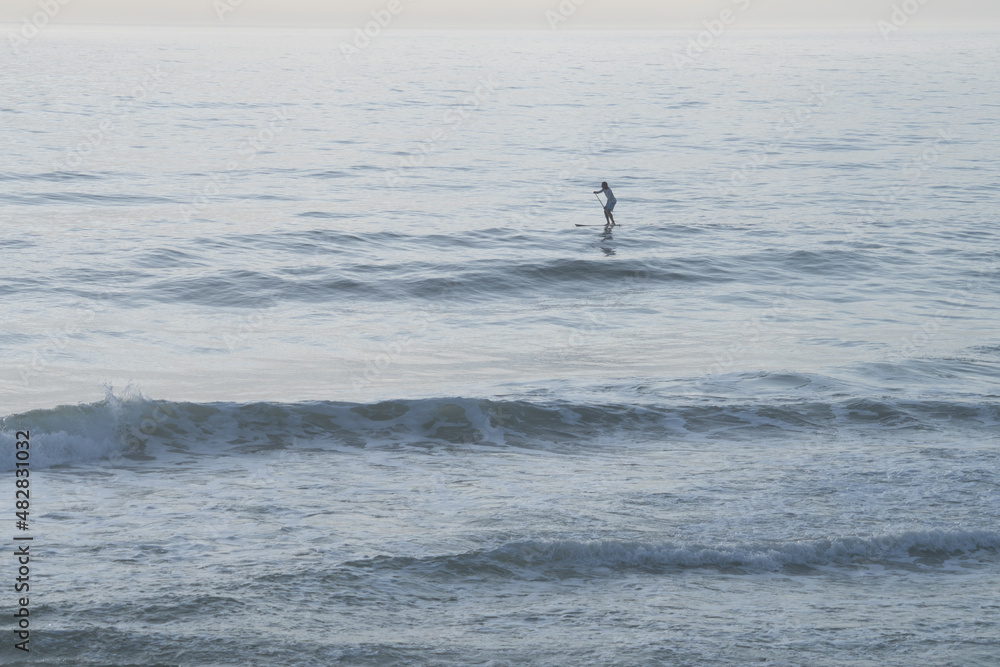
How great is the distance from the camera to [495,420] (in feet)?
46.3

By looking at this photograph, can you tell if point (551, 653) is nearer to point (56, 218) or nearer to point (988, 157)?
point (56, 218)

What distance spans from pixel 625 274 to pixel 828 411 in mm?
11793

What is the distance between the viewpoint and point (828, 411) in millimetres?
14516

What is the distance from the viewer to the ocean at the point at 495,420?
8.07 m
